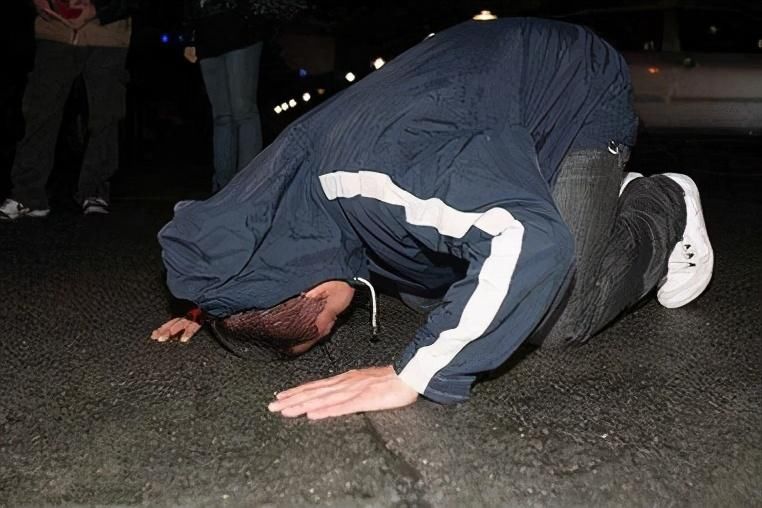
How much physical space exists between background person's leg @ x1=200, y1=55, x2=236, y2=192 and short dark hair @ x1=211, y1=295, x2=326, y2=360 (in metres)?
2.23

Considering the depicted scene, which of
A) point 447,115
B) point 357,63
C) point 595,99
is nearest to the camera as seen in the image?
point 447,115

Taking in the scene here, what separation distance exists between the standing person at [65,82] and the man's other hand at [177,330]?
7.86ft

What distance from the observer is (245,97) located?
4254 mm

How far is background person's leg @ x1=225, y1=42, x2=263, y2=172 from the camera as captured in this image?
13.7 ft

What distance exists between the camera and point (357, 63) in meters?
10.5

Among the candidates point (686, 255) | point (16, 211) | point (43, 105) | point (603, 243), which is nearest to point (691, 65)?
point (686, 255)

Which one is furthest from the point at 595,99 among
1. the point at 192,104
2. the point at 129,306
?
the point at 192,104

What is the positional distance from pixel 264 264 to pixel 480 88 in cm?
65

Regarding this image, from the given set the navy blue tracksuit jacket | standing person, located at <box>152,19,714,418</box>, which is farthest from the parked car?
the navy blue tracksuit jacket

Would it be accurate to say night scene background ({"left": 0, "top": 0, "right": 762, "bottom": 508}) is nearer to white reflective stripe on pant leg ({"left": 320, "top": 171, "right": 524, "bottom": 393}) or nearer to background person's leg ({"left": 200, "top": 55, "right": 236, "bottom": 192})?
white reflective stripe on pant leg ({"left": 320, "top": 171, "right": 524, "bottom": 393})

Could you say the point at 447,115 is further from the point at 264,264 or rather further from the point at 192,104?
the point at 192,104

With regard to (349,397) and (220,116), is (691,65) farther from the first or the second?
(349,397)

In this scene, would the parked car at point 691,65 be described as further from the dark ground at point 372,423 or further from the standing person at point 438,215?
the standing person at point 438,215

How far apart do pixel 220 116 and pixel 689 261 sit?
242 cm
